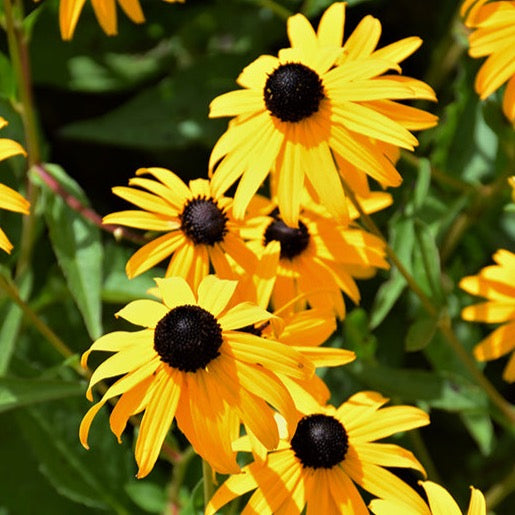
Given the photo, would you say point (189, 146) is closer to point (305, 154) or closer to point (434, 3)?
point (434, 3)

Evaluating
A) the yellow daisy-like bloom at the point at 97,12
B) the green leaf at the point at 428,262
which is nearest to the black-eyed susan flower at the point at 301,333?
the green leaf at the point at 428,262

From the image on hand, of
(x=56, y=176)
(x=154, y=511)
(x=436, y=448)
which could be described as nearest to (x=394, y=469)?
(x=436, y=448)

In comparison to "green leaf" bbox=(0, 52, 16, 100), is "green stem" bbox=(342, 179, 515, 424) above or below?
below

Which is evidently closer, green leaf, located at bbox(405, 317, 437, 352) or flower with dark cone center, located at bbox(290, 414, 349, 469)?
flower with dark cone center, located at bbox(290, 414, 349, 469)

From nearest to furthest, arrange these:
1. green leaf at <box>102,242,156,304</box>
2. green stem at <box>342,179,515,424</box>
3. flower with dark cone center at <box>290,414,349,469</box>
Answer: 1. flower with dark cone center at <box>290,414,349,469</box>
2. green stem at <box>342,179,515,424</box>
3. green leaf at <box>102,242,156,304</box>

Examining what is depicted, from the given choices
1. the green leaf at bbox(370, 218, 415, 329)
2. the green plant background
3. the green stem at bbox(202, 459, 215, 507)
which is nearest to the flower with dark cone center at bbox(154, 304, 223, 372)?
the green stem at bbox(202, 459, 215, 507)

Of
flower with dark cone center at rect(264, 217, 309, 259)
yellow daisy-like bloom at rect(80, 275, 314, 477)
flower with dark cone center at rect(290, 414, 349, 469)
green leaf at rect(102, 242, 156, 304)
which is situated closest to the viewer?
yellow daisy-like bloom at rect(80, 275, 314, 477)

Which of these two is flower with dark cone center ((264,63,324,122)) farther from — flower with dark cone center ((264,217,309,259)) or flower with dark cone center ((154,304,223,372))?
flower with dark cone center ((154,304,223,372))

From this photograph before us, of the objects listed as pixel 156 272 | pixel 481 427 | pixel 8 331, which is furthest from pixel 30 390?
pixel 481 427
